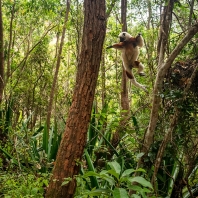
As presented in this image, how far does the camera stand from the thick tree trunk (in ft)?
11.9

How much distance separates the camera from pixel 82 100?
12.0 ft

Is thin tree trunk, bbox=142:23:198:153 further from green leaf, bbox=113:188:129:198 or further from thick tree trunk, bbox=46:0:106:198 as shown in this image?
green leaf, bbox=113:188:129:198

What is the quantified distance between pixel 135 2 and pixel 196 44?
18.0ft

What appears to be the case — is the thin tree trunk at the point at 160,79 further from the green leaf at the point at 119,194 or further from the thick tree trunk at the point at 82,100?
the green leaf at the point at 119,194

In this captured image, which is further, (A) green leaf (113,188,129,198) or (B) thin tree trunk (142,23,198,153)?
(B) thin tree trunk (142,23,198,153)

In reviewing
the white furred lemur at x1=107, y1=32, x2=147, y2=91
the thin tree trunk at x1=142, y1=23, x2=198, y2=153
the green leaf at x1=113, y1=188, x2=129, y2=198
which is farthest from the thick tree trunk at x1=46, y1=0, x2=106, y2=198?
the green leaf at x1=113, y1=188, x2=129, y2=198

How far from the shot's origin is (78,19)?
27.6 feet

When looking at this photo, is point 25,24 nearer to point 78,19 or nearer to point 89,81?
point 78,19

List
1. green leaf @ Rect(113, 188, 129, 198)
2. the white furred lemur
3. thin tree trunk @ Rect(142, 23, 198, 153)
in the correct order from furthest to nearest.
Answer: the white furred lemur < thin tree trunk @ Rect(142, 23, 198, 153) < green leaf @ Rect(113, 188, 129, 198)

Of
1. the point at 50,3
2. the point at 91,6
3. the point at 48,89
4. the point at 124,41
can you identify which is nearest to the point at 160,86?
the point at 91,6

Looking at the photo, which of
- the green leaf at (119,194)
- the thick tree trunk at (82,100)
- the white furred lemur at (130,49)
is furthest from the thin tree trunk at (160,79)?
the white furred lemur at (130,49)

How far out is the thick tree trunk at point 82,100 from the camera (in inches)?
143

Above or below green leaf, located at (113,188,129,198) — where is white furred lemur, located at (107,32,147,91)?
above

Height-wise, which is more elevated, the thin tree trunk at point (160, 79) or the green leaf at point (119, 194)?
the thin tree trunk at point (160, 79)
